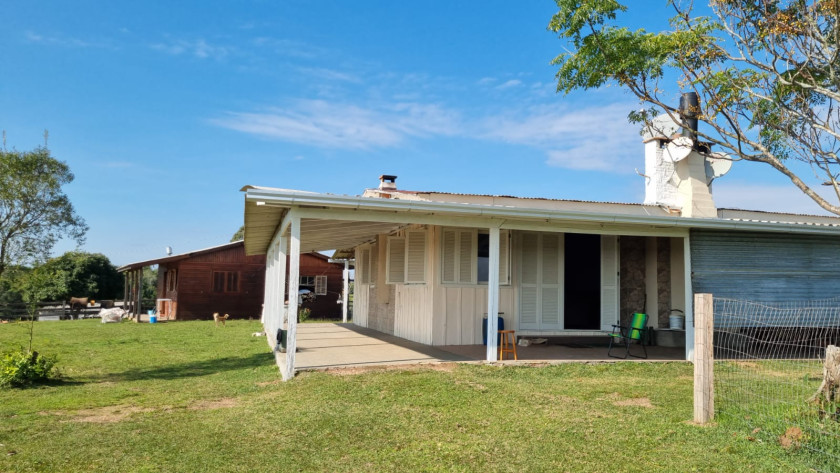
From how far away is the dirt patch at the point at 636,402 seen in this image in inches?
233

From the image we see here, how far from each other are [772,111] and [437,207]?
18.1 ft

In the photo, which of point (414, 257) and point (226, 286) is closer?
point (414, 257)

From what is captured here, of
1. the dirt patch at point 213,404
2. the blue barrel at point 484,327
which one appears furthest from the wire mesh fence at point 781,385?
the dirt patch at point 213,404

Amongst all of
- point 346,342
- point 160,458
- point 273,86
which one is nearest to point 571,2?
point 346,342

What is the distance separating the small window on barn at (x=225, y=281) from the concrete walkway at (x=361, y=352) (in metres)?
11.6

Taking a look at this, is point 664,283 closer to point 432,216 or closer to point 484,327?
point 484,327

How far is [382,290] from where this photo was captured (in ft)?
44.1

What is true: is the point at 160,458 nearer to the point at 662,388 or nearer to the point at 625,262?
the point at 662,388

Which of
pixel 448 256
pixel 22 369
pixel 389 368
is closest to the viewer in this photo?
pixel 22 369

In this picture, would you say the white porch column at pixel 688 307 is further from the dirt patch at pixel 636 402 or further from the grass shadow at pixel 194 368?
the grass shadow at pixel 194 368

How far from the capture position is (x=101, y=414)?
5.79 metres

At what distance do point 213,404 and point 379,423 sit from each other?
213 centimetres

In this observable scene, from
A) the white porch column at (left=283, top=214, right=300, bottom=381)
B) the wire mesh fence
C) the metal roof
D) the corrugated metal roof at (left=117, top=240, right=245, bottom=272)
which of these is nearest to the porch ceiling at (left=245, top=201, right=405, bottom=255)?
the metal roof

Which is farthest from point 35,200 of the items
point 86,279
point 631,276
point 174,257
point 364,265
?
point 631,276
